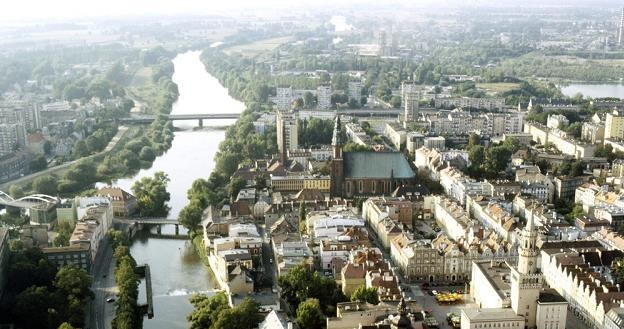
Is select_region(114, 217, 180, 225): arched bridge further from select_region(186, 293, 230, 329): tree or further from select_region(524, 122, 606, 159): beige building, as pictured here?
select_region(524, 122, 606, 159): beige building

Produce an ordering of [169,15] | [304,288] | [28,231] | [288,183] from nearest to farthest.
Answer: [304,288]
[28,231]
[288,183]
[169,15]

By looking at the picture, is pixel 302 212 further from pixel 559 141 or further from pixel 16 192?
pixel 559 141

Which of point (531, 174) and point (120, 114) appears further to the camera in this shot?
point (120, 114)

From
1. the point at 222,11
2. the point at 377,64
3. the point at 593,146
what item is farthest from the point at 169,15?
the point at 593,146

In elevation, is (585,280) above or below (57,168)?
above

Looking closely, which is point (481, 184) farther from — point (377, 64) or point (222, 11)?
point (222, 11)

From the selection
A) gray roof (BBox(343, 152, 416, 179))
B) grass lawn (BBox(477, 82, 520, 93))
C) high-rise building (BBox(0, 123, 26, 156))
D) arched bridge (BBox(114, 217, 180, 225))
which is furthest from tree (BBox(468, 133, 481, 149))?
high-rise building (BBox(0, 123, 26, 156))

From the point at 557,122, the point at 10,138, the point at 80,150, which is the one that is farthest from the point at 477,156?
the point at 10,138
